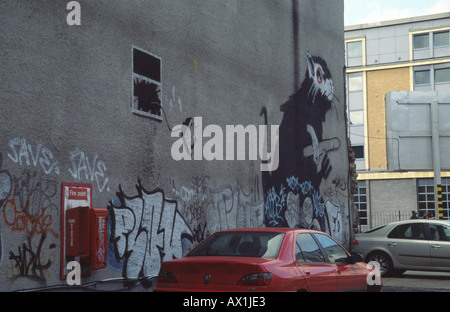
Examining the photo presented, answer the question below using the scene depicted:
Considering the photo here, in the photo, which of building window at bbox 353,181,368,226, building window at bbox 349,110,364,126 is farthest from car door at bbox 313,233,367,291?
building window at bbox 349,110,364,126

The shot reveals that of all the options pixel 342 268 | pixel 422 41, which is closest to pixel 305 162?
pixel 342 268

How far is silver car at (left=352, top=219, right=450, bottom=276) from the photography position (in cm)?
1571

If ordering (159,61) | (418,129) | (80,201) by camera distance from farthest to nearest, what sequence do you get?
(418,129) < (159,61) < (80,201)

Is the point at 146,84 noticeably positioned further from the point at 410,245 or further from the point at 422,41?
the point at 422,41

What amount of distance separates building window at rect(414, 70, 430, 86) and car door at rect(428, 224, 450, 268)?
31395 mm

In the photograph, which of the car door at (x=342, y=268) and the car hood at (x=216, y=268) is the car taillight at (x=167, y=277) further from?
the car door at (x=342, y=268)

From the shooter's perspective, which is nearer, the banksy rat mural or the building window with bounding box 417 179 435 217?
the banksy rat mural

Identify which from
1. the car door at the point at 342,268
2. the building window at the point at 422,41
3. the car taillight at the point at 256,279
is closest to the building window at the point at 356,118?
the building window at the point at 422,41

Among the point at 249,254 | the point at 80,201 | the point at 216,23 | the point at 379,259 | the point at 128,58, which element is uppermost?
the point at 216,23

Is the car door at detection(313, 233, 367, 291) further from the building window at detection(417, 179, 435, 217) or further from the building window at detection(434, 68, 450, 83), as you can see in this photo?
the building window at detection(434, 68, 450, 83)
